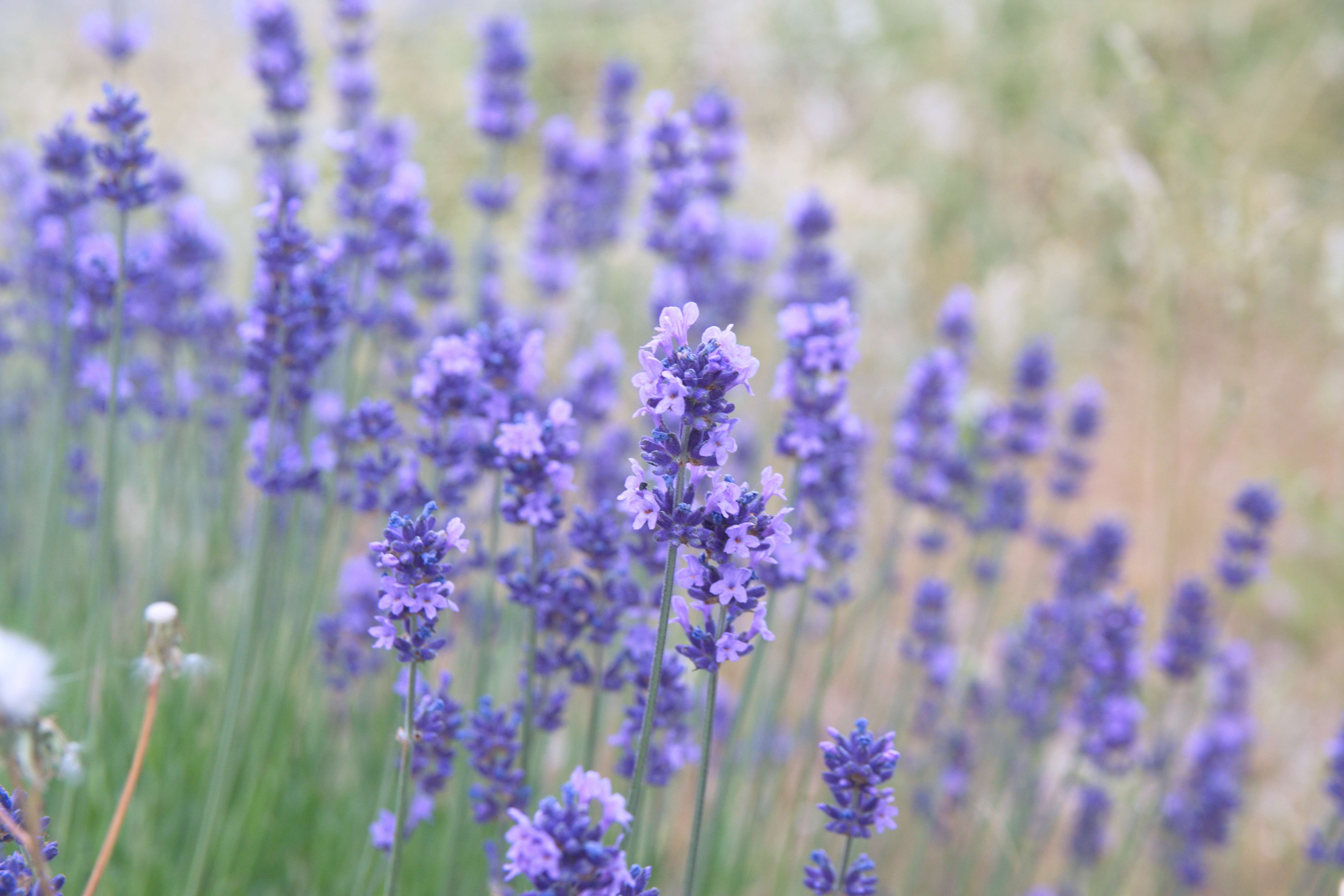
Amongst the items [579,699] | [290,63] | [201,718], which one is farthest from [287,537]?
[290,63]

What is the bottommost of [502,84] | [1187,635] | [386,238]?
[1187,635]

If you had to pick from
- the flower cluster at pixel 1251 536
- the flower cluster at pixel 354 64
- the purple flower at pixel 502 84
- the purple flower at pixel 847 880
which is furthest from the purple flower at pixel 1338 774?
the flower cluster at pixel 354 64

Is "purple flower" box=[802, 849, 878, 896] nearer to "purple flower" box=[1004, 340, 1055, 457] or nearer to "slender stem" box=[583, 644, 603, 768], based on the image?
"slender stem" box=[583, 644, 603, 768]

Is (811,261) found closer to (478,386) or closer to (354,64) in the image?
(478,386)

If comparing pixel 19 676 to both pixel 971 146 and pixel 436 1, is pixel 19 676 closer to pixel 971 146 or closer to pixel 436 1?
pixel 971 146

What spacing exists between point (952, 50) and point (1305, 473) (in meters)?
4.59

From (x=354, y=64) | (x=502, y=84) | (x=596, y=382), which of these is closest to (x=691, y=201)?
(x=596, y=382)

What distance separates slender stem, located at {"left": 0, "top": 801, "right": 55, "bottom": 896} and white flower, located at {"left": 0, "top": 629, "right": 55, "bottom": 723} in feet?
0.34

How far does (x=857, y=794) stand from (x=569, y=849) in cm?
46

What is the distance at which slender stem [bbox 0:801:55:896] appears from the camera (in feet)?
3.38

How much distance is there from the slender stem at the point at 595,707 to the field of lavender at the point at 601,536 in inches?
0.9

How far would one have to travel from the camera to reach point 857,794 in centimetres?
144

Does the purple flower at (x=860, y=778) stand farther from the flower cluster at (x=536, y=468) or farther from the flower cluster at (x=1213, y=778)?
the flower cluster at (x=1213, y=778)

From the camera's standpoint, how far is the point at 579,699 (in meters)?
3.28
